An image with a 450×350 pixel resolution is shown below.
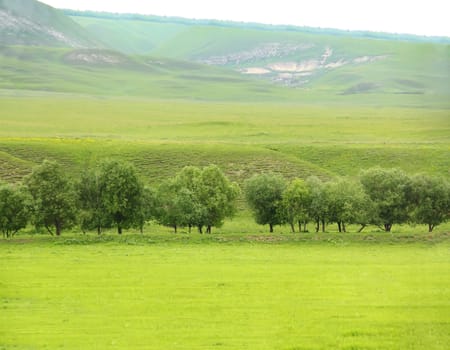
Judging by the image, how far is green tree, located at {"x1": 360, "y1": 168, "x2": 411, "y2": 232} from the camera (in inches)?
2800

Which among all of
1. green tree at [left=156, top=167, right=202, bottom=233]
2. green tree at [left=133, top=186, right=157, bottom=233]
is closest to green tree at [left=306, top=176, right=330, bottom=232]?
green tree at [left=156, top=167, right=202, bottom=233]

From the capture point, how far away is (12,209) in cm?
6531

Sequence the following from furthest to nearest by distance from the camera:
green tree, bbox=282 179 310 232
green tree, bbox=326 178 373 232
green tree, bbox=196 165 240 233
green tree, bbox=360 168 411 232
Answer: green tree, bbox=360 168 411 232 → green tree, bbox=196 165 240 233 → green tree, bbox=282 179 310 232 → green tree, bbox=326 178 373 232

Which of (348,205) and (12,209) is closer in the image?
(12,209)

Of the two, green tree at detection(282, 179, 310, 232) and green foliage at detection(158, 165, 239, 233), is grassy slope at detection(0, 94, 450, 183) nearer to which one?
green tree at detection(282, 179, 310, 232)

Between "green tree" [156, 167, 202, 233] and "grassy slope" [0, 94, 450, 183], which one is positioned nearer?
"green tree" [156, 167, 202, 233]

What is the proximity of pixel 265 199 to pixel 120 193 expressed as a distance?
14638mm

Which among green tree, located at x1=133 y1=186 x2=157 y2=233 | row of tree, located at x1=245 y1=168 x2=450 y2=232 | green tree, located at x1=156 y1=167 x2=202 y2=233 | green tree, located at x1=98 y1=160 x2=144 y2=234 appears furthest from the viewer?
row of tree, located at x1=245 y1=168 x2=450 y2=232

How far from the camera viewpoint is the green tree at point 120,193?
6769 centimetres

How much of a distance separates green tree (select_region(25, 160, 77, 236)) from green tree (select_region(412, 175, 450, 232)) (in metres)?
33.3

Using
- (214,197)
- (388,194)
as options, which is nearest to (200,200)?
(214,197)

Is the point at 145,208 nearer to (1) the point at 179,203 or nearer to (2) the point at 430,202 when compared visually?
(1) the point at 179,203

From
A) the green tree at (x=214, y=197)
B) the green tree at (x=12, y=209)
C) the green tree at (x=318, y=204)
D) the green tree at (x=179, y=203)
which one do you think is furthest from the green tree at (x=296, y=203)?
the green tree at (x=12, y=209)

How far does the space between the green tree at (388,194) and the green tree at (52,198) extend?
28.8 m
